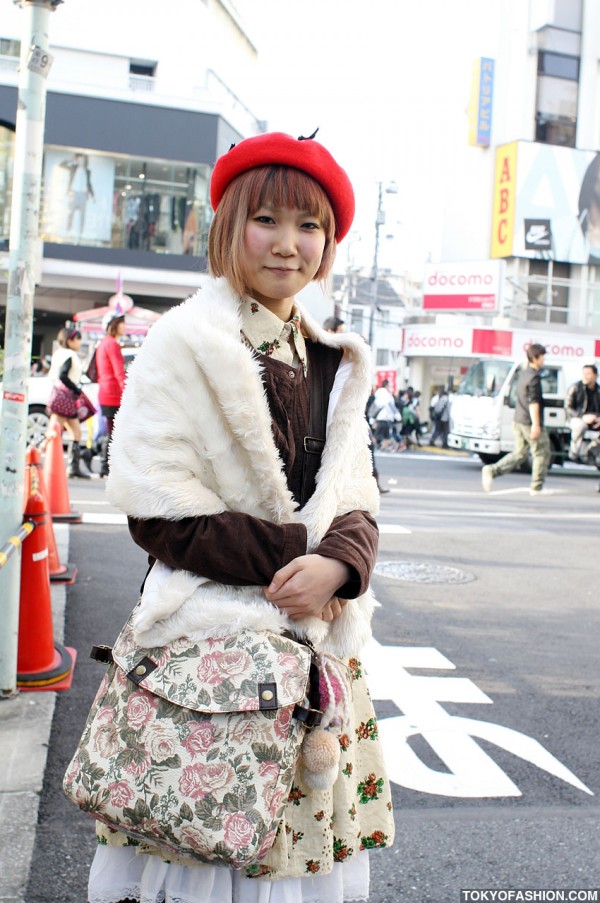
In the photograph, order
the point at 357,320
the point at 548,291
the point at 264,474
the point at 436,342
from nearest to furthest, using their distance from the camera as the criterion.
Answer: the point at 264,474 < the point at 436,342 < the point at 548,291 < the point at 357,320

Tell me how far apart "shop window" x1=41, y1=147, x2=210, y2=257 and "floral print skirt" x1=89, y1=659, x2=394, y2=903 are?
86.3 feet

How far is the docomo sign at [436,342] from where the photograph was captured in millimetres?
31906

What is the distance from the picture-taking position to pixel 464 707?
4066 millimetres

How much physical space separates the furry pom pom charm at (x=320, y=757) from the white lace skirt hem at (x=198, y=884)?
8.5 inches

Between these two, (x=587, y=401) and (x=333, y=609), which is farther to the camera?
(x=587, y=401)

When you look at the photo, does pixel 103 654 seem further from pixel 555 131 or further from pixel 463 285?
pixel 555 131

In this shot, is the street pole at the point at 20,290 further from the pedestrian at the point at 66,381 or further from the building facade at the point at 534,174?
the building facade at the point at 534,174

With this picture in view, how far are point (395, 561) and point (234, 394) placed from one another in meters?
5.94

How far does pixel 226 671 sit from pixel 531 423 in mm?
11010

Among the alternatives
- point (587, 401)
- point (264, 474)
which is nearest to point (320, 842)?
point (264, 474)

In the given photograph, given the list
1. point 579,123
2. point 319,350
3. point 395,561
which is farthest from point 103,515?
point 579,123

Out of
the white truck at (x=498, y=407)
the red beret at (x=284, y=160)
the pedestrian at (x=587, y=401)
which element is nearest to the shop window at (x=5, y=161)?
the red beret at (x=284, y=160)

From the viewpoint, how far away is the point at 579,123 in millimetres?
35500

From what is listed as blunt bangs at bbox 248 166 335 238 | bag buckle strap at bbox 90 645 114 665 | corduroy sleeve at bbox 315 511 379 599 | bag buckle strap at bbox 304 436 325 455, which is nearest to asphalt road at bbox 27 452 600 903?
bag buckle strap at bbox 90 645 114 665
